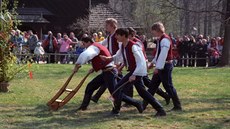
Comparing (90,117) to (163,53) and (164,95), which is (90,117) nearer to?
(163,53)

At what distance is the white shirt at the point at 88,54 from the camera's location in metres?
8.90

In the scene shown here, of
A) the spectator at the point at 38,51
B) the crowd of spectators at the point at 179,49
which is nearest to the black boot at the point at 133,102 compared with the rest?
the spectator at the point at 38,51

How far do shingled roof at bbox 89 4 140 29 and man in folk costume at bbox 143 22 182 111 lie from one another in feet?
87.3

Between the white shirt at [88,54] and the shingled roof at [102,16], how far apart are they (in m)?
27.2

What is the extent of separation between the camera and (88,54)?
8977mm

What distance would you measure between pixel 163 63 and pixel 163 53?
19 cm

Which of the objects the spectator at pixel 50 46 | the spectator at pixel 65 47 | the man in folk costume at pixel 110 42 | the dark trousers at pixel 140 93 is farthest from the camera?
the spectator at pixel 50 46

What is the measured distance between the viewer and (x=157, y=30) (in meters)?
9.45

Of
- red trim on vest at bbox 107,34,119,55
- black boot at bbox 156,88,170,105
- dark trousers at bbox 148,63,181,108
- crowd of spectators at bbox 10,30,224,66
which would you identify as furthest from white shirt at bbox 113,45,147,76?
crowd of spectators at bbox 10,30,224,66

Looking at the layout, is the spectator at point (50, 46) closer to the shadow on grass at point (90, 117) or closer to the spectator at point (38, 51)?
the spectator at point (38, 51)

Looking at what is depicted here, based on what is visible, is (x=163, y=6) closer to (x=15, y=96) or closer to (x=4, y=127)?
(x=15, y=96)

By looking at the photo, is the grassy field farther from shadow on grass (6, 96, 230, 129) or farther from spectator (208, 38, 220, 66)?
spectator (208, 38, 220, 66)

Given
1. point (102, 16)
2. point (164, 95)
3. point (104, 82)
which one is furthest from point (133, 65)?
point (102, 16)

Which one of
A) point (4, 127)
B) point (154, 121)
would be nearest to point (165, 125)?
point (154, 121)
